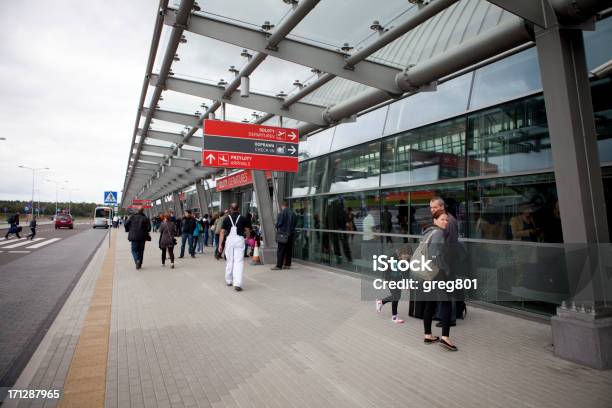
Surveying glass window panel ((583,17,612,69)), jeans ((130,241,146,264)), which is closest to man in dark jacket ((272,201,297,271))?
jeans ((130,241,146,264))

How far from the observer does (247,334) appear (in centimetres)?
503

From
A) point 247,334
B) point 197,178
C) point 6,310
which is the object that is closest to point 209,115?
point 6,310

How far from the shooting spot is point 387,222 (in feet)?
29.8

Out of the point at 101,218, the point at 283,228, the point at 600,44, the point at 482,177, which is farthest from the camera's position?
the point at 101,218

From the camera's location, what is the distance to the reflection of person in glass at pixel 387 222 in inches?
353

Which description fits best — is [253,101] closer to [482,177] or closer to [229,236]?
[229,236]

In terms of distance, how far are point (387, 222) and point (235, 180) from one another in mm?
12211

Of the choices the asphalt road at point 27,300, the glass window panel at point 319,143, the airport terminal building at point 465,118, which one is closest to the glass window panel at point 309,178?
the glass window panel at point 319,143

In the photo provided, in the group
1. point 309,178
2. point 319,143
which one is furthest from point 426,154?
point 309,178

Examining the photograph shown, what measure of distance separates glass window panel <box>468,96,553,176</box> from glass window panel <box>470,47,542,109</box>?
175mm

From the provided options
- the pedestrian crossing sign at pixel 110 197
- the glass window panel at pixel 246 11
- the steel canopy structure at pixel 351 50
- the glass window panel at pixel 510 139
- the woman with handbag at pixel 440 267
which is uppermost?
the glass window panel at pixel 246 11

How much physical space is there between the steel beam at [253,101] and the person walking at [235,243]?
3286 mm

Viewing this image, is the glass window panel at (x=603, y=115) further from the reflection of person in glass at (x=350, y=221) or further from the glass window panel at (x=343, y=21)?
the reflection of person in glass at (x=350, y=221)

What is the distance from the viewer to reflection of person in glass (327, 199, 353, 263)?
10673 mm
